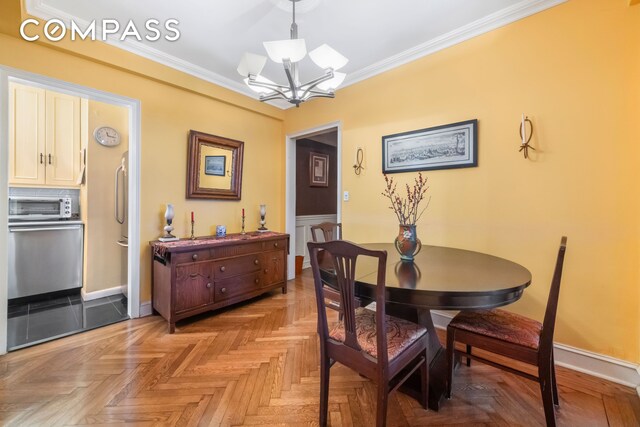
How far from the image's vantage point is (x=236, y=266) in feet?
9.18

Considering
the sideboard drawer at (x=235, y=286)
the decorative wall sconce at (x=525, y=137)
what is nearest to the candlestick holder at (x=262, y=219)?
the sideboard drawer at (x=235, y=286)

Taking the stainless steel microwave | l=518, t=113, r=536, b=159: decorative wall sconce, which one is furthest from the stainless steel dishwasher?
l=518, t=113, r=536, b=159: decorative wall sconce

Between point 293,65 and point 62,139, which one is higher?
point 293,65

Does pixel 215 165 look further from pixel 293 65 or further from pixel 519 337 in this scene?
pixel 519 337

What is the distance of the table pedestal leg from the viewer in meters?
1.52

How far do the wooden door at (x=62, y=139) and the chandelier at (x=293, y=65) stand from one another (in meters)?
2.74

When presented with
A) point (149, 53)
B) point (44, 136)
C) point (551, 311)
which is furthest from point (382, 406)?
point (44, 136)

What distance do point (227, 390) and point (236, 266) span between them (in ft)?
4.32

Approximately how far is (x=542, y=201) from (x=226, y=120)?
328 cm

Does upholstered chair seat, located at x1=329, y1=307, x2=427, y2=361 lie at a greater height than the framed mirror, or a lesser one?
lesser

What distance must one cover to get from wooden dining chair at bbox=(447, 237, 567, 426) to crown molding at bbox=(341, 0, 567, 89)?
1.83m

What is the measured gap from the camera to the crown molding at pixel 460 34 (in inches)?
77.5

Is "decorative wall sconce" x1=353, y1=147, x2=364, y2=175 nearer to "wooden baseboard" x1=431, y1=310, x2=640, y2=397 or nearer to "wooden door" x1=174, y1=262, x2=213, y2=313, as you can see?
"wooden door" x1=174, y1=262, x2=213, y2=313

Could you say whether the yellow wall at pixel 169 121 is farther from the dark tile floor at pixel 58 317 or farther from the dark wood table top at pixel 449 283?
the dark wood table top at pixel 449 283
